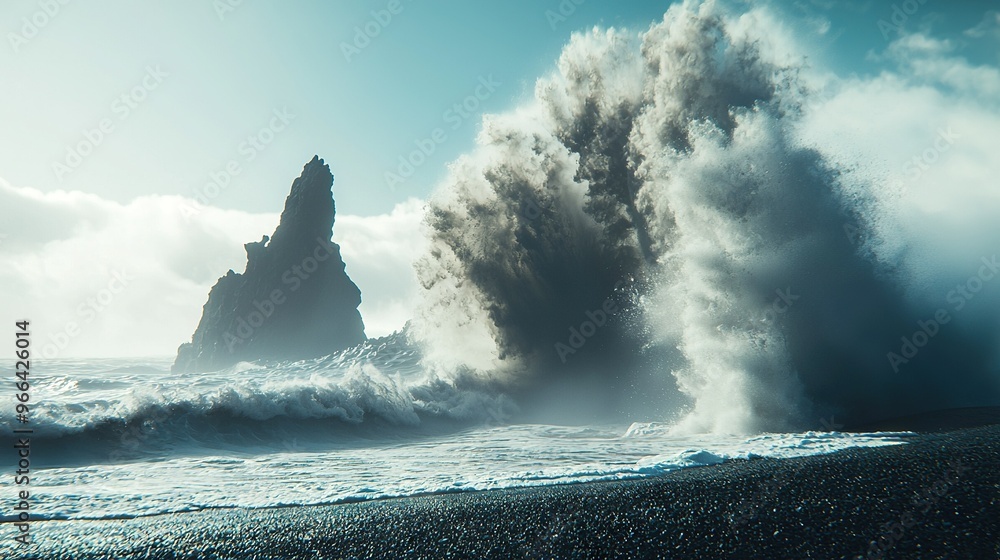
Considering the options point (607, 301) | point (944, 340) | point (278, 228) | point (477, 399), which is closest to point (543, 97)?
point (607, 301)

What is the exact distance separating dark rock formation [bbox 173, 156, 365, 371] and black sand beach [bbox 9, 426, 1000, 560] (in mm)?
44094

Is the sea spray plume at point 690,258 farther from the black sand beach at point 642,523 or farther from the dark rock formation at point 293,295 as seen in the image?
the dark rock formation at point 293,295

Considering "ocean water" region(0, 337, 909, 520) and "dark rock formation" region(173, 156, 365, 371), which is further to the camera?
"dark rock formation" region(173, 156, 365, 371)

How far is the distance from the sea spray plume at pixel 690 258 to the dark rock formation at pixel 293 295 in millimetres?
31070

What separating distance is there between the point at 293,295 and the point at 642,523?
4752 cm

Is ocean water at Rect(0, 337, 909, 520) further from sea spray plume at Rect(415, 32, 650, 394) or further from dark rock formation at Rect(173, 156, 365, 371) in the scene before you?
dark rock formation at Rect(173, 156, 365, 371)

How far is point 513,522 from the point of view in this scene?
4535mm

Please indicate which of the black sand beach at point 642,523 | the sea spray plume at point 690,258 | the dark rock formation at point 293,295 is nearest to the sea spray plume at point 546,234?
the sea spray plume at point 690,258

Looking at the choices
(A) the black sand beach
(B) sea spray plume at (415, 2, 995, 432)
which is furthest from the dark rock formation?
(A) the black sand beach

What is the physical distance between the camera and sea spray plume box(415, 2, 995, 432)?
1123cm

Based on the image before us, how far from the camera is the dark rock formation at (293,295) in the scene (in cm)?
4625

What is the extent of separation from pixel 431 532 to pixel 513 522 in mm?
757

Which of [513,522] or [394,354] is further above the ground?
[394,354]

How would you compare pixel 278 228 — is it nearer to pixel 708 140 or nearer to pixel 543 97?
pixel 543 97
